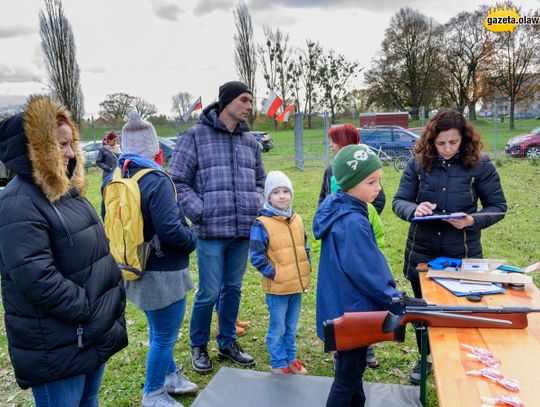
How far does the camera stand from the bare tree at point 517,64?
32281 millimetres

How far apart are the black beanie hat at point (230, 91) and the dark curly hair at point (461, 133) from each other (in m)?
1.22

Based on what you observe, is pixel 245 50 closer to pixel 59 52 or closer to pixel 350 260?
pixel 59 52

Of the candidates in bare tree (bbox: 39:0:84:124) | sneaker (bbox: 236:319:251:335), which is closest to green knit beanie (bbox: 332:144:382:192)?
sneaker (bbox: 236:319:251:335)

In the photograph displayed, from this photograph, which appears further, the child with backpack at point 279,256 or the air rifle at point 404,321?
the child with backpack at point 279,256

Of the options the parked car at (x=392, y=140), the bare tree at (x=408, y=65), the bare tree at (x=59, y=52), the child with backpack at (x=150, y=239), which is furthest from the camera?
the bare tree at (x=408, y=65)

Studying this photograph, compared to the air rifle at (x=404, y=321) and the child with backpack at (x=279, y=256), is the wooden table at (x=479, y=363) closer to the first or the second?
→ the air rifle at (x=404, y=321)

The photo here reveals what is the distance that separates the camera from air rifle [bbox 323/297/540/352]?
1718 mm

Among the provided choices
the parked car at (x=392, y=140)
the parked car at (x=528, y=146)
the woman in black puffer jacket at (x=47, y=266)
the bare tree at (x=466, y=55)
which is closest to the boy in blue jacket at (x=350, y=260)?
the woman in black puffer jacket at (x=47, y=266)

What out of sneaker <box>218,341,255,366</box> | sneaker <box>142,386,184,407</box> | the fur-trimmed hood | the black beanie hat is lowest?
sneaker <box>218,341,255,366</box>

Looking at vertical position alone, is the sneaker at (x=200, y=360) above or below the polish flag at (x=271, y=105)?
below

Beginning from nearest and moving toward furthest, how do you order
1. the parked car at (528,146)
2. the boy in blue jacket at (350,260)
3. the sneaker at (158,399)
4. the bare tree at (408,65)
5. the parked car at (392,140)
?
the boy in blue jacket at (350,260) < the sneaker at (158,399) < the parked car at (528,146) < the parked car at (392,140) < the bare tree at (408,65)

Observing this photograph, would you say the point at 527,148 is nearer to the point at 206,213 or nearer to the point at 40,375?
the point at 206,213

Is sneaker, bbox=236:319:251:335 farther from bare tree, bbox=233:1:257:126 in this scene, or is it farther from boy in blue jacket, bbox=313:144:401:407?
bare tree, bbox=233:1:257:126

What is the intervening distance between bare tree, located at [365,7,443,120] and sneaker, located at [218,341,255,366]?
38436 mm
